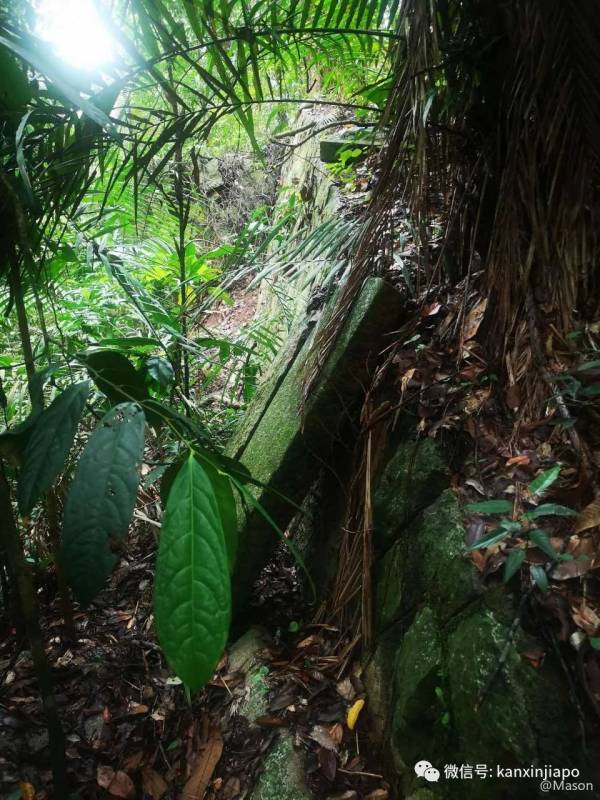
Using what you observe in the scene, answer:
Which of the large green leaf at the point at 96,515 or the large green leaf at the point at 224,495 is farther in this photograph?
the large green leaf at the point at 224,495

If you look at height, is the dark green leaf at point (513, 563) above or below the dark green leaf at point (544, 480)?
below

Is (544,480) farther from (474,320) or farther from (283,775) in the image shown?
(283,775)

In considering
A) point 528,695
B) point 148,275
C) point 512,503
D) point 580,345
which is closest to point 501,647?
point 528,695

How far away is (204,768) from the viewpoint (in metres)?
1.57

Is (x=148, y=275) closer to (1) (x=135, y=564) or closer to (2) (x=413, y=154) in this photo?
(1) (x=135, y=564)


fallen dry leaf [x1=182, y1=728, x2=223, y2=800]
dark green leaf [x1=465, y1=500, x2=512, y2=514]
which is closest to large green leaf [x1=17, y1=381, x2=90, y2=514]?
dark green leaf [x1=465, y1=500, x2=512, y2=514]

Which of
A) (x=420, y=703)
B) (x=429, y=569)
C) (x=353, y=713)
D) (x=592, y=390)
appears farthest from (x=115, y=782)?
(x=592, y=390)

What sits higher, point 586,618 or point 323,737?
point 586,618

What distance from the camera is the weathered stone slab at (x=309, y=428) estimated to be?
5.68 feet

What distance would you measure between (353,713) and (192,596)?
112cm

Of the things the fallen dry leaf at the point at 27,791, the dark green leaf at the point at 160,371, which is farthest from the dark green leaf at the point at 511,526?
the fallen dry leaf at the point at 27,791

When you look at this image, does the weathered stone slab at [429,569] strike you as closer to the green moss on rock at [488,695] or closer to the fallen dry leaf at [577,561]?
the green moss on rock at [488,695]

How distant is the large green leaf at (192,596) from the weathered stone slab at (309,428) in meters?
1.06

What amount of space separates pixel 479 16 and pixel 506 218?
56cm
